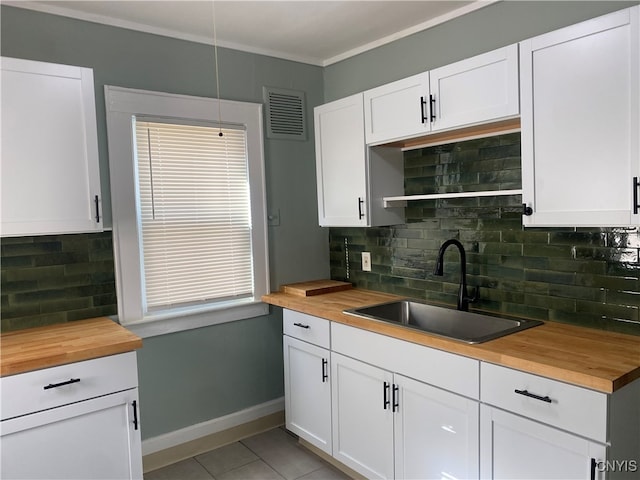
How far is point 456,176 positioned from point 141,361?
2.03 metres

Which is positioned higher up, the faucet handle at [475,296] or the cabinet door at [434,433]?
the faucet handle at [475,296]

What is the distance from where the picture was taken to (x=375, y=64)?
3029mm

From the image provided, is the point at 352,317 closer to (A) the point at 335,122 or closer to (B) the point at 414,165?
(B) the point at 414,165

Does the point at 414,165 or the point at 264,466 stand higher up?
the point at 414,165

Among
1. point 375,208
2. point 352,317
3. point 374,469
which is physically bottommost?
point 374,469

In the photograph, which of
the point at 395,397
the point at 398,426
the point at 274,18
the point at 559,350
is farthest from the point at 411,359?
the point at 274,18

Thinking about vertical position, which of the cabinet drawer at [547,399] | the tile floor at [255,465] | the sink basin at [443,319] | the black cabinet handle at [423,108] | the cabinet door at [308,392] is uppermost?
the black cabinet handle at [423,108]

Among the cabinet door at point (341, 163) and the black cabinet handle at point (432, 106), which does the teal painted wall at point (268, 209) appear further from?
the black cabinet handle at point (432, 106)

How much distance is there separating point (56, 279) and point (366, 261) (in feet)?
5.96

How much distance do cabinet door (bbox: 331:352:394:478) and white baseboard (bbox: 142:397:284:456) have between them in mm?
762

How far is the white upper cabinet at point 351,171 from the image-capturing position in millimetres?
2723

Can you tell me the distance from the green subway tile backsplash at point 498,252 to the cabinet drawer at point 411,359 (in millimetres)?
620

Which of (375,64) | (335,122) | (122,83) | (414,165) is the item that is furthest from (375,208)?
(122,83)

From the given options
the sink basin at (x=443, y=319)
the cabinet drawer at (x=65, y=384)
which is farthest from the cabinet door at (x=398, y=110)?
the cabinet drawer at (x=65, y=384)
